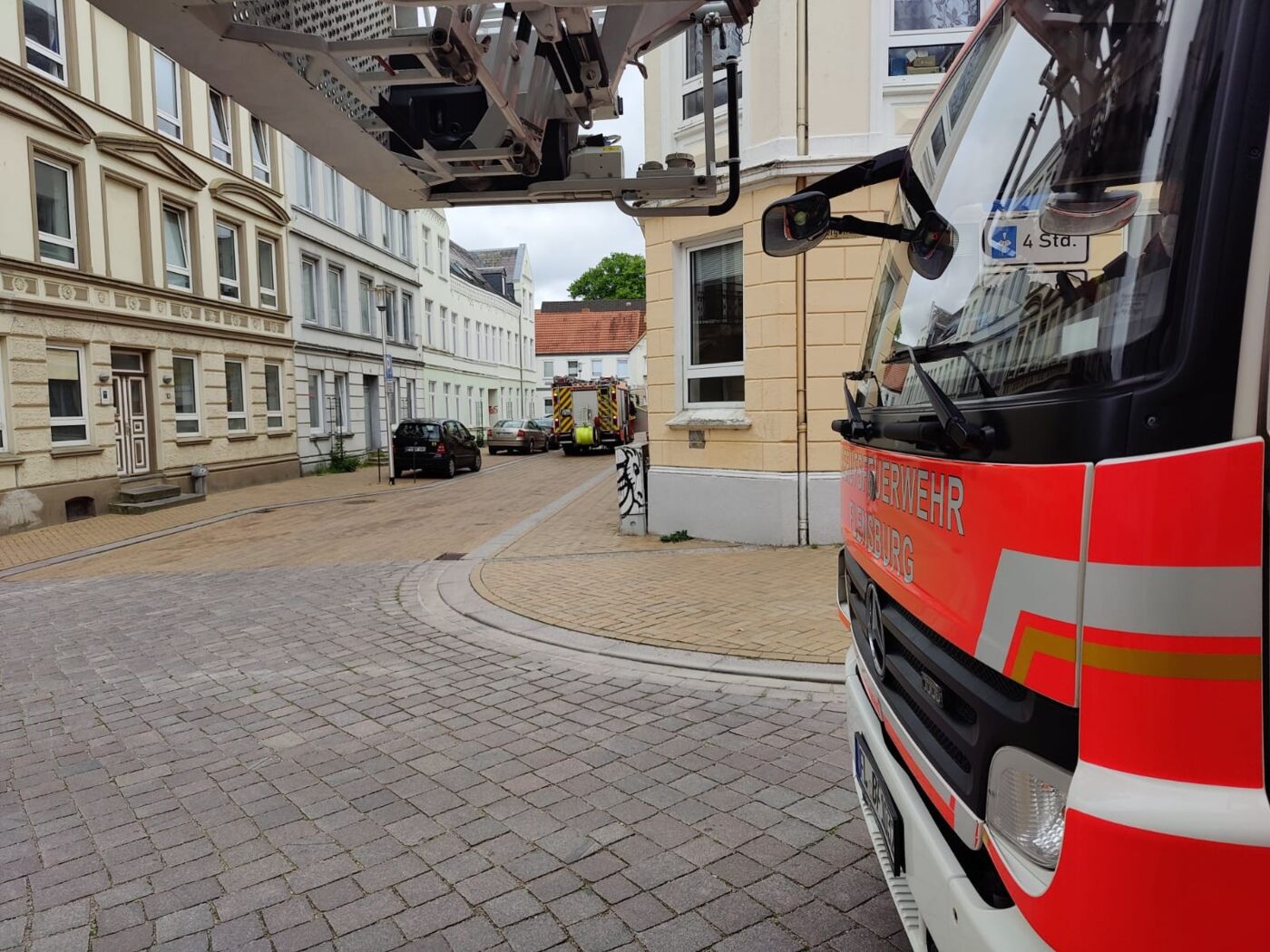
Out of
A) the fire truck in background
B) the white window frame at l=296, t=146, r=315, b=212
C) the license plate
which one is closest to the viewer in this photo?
the license plate

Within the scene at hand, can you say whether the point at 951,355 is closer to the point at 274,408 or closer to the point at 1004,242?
the point at 1004,242

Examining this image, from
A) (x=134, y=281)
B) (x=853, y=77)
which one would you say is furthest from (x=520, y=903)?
(x=134, y=281)

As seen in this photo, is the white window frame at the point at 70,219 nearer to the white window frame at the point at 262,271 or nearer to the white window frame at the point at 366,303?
the white window frame at the point at 262,271

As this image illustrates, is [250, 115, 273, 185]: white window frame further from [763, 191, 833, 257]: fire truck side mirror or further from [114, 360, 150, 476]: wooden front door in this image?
[763, 191, 833, 257]: fire truck side mirror

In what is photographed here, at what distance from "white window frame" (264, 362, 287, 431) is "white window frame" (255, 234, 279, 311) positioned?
5.03ft

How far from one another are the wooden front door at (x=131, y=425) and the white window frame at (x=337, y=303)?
900cm

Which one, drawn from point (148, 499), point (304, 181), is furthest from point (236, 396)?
point (304, 181)

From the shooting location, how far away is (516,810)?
3.54 metres

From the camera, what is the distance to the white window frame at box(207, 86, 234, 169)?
1950 centimetres

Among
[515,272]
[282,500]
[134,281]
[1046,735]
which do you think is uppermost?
[515,272]

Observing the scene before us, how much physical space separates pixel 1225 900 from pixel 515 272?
56378 mm

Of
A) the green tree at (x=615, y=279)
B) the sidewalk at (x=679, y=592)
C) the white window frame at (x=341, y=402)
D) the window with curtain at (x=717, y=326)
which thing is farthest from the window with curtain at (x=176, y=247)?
the green tree at (x=615, y=279)

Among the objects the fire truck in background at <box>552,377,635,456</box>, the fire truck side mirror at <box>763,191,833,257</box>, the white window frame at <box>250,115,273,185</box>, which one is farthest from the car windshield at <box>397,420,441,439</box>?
the fire truck side mirror at <box>763,191,833,257</box>

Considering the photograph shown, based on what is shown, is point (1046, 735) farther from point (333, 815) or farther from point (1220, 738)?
point (333, 815)
